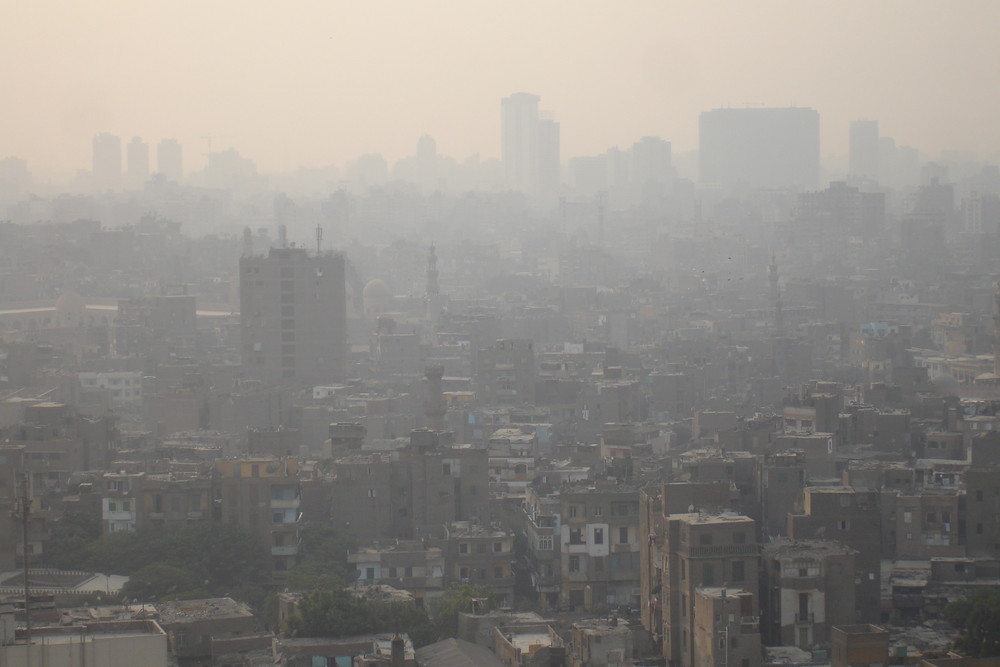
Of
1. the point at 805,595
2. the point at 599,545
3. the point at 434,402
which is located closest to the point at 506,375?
the point at 434,402

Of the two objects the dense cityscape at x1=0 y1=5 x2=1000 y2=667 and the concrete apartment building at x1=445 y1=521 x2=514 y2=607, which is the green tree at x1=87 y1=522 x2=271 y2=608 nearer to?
the dense cityscape at x1=0 y1=5 x2=1000 y2=667

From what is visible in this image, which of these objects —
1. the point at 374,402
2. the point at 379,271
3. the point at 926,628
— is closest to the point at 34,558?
the point at 926,628

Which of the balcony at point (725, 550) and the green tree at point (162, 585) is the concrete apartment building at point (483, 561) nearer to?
the green tree at point (162, 585)

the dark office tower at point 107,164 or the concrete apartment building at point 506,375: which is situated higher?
the dark office tower at point 107,164

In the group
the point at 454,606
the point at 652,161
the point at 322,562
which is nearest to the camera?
the point at 454,606

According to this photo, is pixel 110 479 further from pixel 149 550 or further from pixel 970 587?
pixel 970 587

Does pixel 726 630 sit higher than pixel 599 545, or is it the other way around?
pixel 599 545

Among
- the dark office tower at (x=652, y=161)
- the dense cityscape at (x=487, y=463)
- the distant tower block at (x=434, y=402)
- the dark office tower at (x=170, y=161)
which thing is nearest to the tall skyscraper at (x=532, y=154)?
the dark office tower at (x=652, y=161)

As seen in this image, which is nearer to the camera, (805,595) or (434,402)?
(805,595)

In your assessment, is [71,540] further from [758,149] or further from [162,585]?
[758,149]
